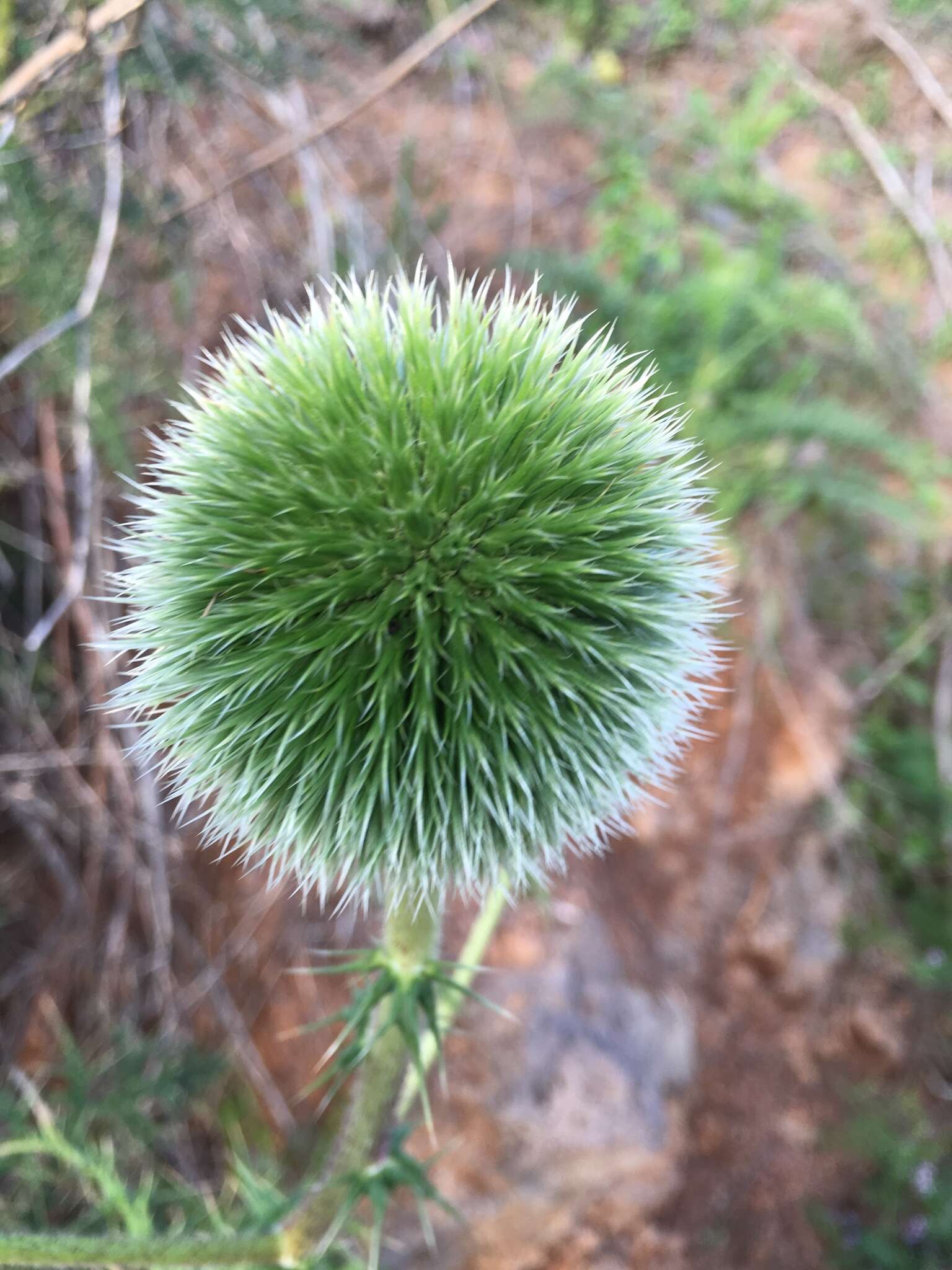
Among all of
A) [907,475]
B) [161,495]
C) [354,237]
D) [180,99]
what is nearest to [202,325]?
[354,237]

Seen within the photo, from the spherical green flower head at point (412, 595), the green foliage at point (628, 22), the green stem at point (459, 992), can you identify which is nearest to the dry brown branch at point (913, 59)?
the green foliage at point (628, 22)

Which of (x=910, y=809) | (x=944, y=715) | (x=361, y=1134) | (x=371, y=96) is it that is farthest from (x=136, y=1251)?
(x=944, y=715)

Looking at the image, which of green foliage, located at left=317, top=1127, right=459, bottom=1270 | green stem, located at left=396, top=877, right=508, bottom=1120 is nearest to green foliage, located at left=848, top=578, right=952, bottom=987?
green stem, located at left=396, top=877, right=508, bottom=1120

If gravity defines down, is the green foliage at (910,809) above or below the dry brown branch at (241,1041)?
above

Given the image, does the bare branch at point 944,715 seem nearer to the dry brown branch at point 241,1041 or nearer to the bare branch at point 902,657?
the bare branch at point 902,657

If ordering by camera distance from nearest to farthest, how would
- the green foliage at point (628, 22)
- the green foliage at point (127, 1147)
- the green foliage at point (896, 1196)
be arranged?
the green foliage at point (127, 1147) → the green foliage at point (896, 1196) → the green foliage at point (628, 22)

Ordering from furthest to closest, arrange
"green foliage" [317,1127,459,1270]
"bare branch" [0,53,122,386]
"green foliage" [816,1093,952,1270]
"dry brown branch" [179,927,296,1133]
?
"green foliage" [816,1093,952,1270] < "dry brown branch" [179,927,296,1133] < "bare branch" [0,53,122,386] < "green foliage" [317,1127,459,1270]

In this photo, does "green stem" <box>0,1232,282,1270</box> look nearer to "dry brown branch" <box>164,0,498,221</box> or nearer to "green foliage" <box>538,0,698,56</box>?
"dry brown branch" <box>164,0,498,221</box>
